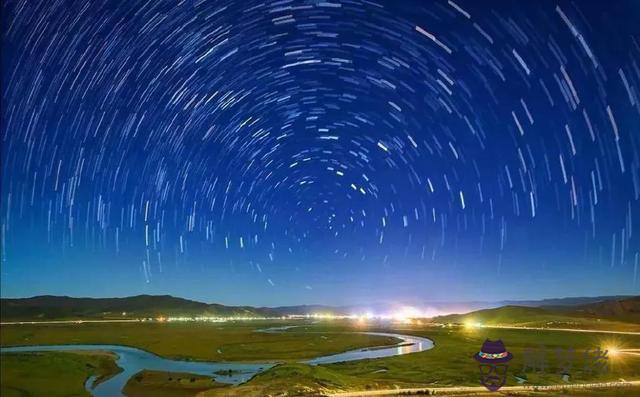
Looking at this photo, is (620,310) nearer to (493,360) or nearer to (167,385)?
(493,360)

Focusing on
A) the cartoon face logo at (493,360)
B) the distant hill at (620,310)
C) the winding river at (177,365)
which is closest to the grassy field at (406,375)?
the cartoon face logo at (493,360)

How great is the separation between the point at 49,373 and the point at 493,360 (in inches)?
1916

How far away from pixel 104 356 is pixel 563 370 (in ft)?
217

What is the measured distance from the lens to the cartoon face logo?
3258 cm

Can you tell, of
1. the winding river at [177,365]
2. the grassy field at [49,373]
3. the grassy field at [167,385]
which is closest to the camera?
the grassy field at [49,373]

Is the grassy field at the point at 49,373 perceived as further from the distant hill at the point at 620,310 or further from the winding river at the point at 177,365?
the distant hill at the point at 620,310

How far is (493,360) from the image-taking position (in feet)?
118

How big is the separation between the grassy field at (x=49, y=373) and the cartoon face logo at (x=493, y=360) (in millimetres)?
37175

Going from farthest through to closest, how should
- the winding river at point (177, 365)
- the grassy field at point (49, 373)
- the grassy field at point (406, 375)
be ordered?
the winding river at point (177, 365) < the grassy field at point (49, 373) < the grassy field at point (406, 375)

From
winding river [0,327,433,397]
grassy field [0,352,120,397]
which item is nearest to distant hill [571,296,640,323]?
winding river [0,327,433,397]

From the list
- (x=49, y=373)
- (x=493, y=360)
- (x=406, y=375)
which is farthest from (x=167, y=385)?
(x=493, y=360)

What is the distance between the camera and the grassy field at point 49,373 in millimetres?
46781

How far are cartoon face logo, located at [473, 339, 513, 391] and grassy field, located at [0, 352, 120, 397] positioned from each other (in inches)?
1464

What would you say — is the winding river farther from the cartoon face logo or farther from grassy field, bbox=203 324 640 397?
the cartoon face logo
